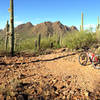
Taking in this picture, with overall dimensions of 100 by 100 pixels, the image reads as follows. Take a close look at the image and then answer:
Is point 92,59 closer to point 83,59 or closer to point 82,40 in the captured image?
point 83,59

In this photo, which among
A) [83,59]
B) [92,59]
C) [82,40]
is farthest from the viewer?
[82,40]

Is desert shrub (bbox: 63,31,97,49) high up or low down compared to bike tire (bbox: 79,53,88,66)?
up

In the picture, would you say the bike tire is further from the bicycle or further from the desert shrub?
the desert shrub

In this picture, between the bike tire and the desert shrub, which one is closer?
the bike tire

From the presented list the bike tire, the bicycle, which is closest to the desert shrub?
the bike tire

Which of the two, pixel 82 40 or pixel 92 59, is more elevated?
pixel 82 40

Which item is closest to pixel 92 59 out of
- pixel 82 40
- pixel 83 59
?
pixel 83 59

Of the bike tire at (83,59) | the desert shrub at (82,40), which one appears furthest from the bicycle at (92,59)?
the desert shrub at (82,40)

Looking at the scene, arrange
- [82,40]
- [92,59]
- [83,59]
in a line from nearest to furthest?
[92,59] → [83,59] → [82,40]

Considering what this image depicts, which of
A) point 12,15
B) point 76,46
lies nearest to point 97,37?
point 76,46

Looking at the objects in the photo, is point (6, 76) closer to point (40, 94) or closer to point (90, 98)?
point (40, 94)

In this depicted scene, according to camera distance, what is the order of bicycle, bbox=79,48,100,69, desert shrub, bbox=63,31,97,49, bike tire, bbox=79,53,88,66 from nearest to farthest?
bicycle, bbox=79,48,100,69 → bike tire, bbox=79,53,88,66 → desert shrub, bbox=63,31,97,49

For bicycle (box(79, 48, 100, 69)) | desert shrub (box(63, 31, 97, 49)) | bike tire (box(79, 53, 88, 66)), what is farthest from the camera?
desert shrub (box(63, 31, 97, 49))

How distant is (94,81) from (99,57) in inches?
79.9
